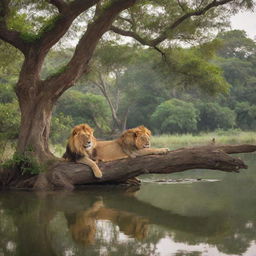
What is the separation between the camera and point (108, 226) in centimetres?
684

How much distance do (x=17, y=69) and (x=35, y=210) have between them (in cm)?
1230

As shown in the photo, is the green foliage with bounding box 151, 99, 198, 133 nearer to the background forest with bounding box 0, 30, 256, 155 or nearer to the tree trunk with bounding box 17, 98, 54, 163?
the background forest with bounding box 0, 30, 256, 155

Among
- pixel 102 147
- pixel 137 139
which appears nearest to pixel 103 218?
pixel 137 139

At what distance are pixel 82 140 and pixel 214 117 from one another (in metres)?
31.0

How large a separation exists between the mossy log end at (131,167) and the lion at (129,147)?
17 centimetres

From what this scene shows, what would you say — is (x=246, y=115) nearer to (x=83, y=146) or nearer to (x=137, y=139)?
(x=137, y=139)

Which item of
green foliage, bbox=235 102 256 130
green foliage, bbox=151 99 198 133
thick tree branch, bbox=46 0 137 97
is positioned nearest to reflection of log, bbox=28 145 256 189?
thick tree branch, bbox=46 0 137 97

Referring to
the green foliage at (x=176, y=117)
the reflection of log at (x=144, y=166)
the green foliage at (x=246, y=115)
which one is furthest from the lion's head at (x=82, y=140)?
the green foliage at (x=246, y=115)

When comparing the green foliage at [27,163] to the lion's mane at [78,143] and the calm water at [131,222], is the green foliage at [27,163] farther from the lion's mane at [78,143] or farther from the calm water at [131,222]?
the lion's mane at [78,143]

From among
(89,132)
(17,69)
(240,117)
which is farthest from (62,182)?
(240,117)

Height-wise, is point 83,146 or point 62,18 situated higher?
point 62,18

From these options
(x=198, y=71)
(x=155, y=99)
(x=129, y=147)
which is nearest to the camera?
(x=129, y=147)

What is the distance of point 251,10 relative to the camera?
43.4 ft

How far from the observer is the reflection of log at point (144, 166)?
A: 10.5 meters
